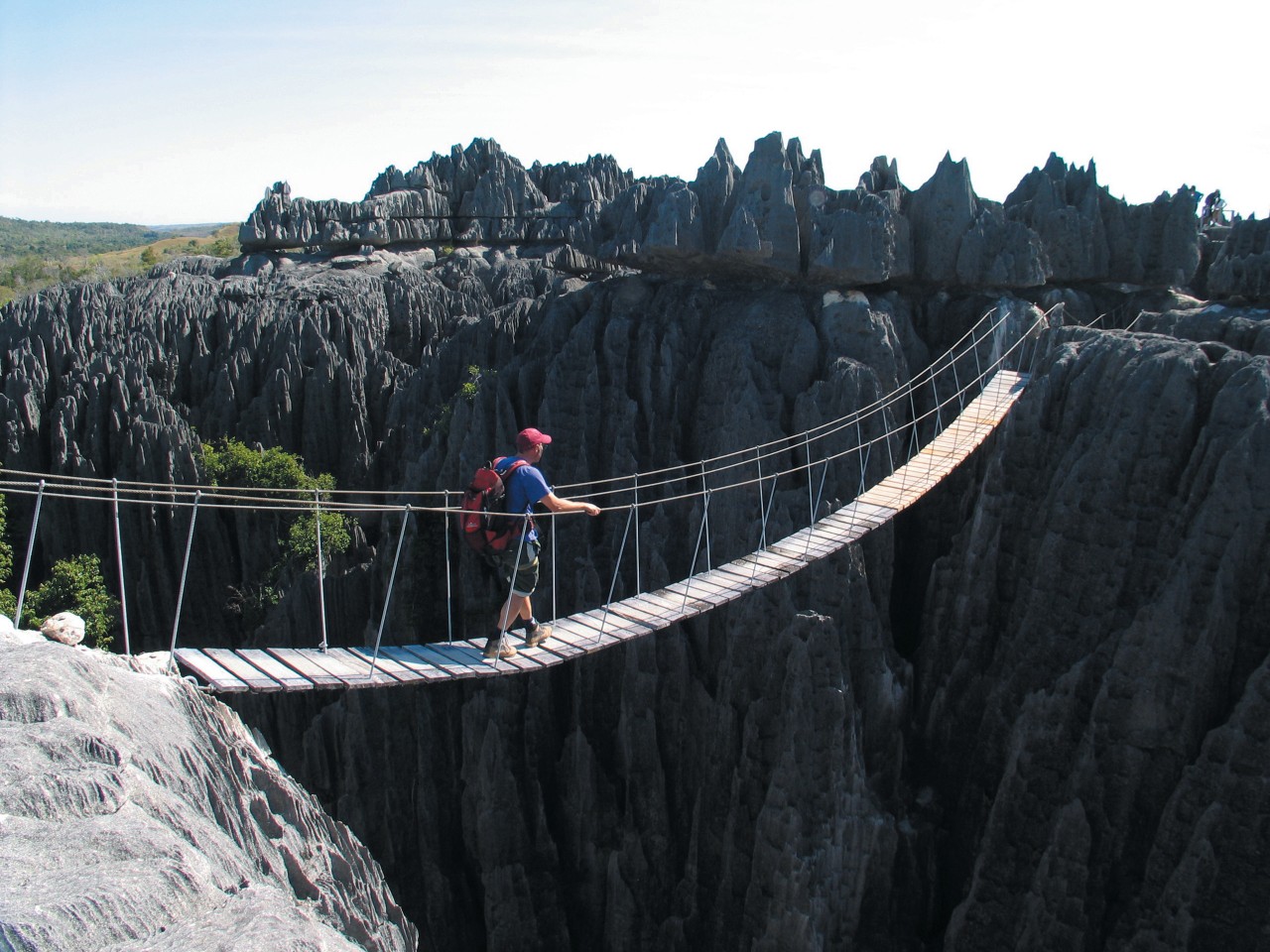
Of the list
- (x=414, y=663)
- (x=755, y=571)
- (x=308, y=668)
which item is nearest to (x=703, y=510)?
(x=755, y=571)

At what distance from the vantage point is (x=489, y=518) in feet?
28.6

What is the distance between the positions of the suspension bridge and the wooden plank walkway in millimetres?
17

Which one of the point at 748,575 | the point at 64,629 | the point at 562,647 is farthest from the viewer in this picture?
the point at 748,575

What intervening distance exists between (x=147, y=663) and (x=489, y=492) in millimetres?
2957

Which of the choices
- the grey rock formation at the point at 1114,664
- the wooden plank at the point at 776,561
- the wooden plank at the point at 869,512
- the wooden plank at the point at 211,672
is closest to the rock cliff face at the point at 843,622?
the grey rock formation at the point at 1114,664

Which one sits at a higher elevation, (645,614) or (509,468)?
(509,468)

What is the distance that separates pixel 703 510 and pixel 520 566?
588cm

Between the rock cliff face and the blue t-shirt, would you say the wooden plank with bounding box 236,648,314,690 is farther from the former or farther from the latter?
the rock cliff face

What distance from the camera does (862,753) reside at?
13219 millimetres

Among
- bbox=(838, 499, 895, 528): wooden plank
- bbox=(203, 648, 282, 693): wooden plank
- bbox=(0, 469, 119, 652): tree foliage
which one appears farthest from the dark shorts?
bbox=(0, 469, 119, 652): tree foliage

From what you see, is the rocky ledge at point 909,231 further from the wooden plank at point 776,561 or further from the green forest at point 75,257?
the green forest at point 75,257

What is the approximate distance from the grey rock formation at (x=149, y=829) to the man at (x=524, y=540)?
7.34 feet

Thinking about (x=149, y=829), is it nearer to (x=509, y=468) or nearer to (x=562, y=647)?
(x=509, y=468)

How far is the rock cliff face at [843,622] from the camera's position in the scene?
34.6 feet
